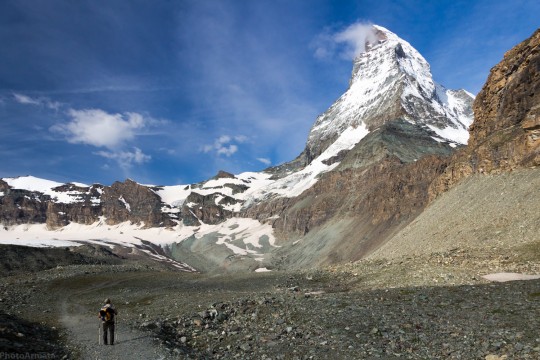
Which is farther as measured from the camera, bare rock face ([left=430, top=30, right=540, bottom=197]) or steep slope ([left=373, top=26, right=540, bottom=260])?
bare rock face ([left=430, top=30, right=540, bottom=197])

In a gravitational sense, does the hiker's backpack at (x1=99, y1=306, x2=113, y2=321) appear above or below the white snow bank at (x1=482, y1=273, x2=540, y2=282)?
above

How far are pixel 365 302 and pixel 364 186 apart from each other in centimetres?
16284

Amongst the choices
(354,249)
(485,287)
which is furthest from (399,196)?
(485,287)

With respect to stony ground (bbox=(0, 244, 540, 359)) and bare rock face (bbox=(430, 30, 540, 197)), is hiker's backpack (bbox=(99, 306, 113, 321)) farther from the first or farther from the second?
bare rock face (bbox=(430, 30, 540, 197))

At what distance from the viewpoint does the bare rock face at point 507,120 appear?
70188 millimetres

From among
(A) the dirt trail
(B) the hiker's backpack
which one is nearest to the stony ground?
(A) the dirt trail

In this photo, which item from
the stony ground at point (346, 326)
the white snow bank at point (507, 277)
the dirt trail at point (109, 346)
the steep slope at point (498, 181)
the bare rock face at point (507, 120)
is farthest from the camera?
the bare rock face at point (507, 120)

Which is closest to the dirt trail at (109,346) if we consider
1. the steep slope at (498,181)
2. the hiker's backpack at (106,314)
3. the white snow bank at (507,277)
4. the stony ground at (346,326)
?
the stony ground at (346,326)

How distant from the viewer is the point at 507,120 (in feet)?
282

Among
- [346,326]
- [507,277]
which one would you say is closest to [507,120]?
[507,277]

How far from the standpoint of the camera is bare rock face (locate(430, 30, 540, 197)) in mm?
70188

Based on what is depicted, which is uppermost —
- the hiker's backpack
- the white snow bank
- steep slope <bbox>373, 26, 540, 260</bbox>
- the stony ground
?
steep slope <bbox>373, 26, 540, 260</bbox>

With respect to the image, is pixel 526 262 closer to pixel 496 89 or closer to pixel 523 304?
pixel 523 304

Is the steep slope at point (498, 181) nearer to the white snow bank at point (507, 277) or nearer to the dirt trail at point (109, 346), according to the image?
the white snow bank at point (507, 277)
